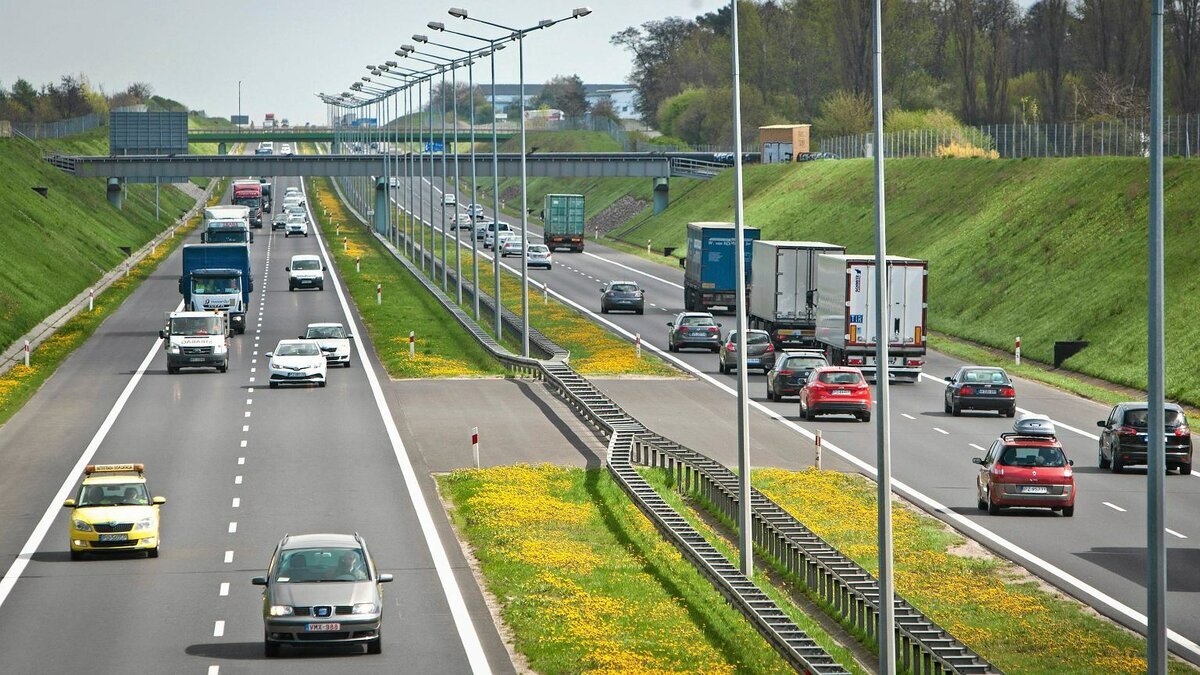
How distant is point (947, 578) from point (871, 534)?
165 inches

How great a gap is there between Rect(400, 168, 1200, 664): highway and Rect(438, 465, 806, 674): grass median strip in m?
5.56

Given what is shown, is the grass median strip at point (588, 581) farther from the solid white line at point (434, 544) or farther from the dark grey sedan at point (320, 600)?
the dark grey sedan at point (320, 600)

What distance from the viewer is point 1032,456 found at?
3484 cm

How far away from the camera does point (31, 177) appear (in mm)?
131875

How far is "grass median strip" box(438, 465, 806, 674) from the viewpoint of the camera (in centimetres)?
2322

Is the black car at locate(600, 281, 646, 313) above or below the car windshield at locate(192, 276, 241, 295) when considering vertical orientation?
below

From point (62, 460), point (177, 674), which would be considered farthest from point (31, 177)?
point (177, 674)

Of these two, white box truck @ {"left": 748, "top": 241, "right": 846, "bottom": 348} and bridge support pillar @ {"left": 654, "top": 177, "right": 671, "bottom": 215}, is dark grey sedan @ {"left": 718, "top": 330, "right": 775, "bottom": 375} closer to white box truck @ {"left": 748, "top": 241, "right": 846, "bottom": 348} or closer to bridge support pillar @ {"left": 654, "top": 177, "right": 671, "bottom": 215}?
white box truck @ {"left": 748, "top": 241, "right": 846, "bottom": 348}

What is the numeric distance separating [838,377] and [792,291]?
18.4 meters

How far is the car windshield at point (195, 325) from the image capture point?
194ft

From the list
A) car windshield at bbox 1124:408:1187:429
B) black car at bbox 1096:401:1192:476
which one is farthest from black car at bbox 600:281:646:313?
car windshield at bbox 1124:408:1187:429

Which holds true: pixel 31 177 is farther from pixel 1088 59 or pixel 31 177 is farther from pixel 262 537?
pixel 262 537

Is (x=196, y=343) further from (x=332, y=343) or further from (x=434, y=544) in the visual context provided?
(x=434, y=544)

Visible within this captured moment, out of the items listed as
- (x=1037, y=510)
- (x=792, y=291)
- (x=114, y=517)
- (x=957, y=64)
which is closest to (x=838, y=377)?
(x=1037, y=510)
